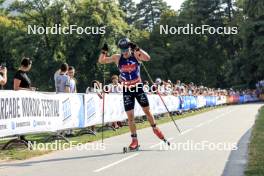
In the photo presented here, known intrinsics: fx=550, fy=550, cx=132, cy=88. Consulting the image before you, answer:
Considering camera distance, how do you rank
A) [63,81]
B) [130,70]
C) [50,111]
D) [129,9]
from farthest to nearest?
[129,9]
[63,81]
[50,111]
[130,70]

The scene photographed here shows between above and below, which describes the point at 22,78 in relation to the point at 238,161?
above

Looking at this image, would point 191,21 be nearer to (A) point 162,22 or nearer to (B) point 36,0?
(A) point 162,22

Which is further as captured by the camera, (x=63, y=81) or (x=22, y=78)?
(x=63, y=81)

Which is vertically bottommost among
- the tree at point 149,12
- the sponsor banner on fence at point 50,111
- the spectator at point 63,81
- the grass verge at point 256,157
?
the grass verge at point 256,157

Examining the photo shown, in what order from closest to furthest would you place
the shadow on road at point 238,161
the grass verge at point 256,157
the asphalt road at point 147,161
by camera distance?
the grass verge at point 256,157, the shadow on road at point 238,161, the asphalt road at point 147,161

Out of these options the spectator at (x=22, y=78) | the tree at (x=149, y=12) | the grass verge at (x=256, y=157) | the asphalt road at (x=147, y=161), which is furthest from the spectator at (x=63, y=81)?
the tree at (x=149, y=12)

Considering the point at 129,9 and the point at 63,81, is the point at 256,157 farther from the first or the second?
the point at 129,9

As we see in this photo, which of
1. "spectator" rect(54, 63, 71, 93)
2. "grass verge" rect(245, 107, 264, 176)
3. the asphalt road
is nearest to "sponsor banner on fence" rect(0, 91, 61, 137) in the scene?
the asphalt road

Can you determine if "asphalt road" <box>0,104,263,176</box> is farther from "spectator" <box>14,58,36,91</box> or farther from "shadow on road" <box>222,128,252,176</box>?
"spectator" <box>14,58,36,91</box>

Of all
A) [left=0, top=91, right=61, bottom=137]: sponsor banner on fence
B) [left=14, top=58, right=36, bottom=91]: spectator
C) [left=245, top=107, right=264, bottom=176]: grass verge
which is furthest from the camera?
[left=14, top=58, right=36, bottom=91]: spectator

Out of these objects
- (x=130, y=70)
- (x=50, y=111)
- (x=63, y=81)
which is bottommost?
(x=50, y=111)

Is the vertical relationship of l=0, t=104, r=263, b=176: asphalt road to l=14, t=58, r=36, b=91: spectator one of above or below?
below

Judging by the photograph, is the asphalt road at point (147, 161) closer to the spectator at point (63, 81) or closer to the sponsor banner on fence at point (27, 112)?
the sponsor banner on fence at point (27, 112)

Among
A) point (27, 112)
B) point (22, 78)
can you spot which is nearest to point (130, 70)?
point (27, 112)
